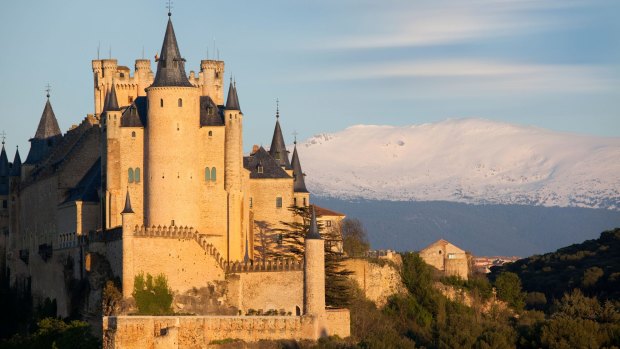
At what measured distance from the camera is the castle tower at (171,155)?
7525cm

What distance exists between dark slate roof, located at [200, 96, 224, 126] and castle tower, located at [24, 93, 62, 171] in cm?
1676

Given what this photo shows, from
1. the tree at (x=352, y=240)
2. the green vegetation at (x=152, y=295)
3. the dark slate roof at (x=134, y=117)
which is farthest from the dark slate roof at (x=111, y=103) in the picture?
the tree at (x=352, y=240)

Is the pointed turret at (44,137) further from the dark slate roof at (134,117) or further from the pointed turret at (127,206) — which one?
the pointed turret at (127,206)

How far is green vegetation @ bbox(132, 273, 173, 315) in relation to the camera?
7169 cm

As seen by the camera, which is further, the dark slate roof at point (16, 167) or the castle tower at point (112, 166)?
the dark slate roof at point (16, 167)

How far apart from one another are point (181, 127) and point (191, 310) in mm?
8180

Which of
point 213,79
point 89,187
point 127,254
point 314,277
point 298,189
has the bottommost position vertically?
point 314,277

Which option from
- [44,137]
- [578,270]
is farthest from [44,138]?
[578,270]

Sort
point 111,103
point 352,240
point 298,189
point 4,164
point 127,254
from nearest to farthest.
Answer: point 127,254 → point 111,103 → point 298,189 → point 352,240 → point 4,164

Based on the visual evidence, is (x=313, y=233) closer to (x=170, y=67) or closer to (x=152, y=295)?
(x=152, y=295)

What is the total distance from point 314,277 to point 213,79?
17.4m

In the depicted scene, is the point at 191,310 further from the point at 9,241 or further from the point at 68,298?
the point at 9,241

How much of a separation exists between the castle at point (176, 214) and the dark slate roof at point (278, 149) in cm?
240

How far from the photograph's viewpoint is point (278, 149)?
286ft
